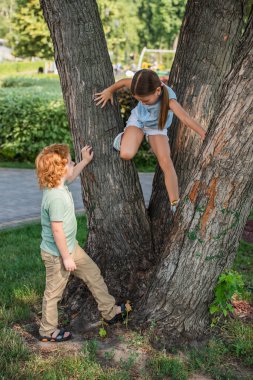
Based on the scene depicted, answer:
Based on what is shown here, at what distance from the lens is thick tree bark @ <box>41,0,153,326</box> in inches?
164

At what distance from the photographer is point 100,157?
429 centimetres

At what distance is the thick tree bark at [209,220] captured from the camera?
3.57m

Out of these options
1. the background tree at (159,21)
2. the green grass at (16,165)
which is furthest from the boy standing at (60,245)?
the background tree at (159,21)

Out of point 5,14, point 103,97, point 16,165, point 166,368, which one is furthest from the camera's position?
point 5,14

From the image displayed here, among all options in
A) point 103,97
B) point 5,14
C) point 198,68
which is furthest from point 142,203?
point 5,14

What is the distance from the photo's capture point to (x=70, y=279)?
4.70 meters

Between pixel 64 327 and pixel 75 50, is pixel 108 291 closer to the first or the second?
pixel 64 327

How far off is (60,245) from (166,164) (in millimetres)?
1041

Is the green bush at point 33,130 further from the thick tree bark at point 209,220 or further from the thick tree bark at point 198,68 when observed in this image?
the thick tree bark at point 209,220

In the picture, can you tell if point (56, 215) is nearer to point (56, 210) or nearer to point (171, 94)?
point (56, 210)

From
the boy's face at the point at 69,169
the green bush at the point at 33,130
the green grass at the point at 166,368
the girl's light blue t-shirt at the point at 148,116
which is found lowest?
the green bush at the point at 33,130

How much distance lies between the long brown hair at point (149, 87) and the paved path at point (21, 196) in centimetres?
364

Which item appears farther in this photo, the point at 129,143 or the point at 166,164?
the point at 166,164

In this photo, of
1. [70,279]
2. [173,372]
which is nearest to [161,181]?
[70,279]
